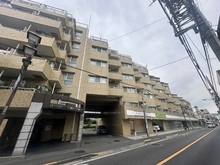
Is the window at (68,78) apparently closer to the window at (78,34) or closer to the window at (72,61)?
the window at (72,61)

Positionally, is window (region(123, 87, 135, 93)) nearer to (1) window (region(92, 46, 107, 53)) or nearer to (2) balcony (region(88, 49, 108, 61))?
(2) balcony (region(88, 49, 108, 61))

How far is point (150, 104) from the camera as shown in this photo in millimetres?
23000

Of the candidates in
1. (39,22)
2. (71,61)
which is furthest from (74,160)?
(39,22)

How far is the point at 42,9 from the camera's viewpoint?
48.7 ft

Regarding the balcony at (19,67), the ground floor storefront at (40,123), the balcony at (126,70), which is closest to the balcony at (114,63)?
the balcony at (126,70)

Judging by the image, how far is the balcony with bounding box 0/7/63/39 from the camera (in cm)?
1138

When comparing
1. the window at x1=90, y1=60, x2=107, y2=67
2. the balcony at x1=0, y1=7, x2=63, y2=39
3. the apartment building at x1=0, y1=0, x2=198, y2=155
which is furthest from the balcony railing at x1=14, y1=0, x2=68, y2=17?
the window at x1=90, y1=60, x2=107, y2=67

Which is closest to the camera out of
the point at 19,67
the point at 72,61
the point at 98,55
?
the point at 19,67

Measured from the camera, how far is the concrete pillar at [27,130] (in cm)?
628

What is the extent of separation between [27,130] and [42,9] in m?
16.4

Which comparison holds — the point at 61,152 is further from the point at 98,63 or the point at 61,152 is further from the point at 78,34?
the point at 78,34

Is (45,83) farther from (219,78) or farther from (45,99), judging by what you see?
(219,78)

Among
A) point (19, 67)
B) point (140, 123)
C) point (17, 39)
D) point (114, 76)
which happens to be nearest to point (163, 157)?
point (19, 67)

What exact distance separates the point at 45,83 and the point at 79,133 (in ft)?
21.8
